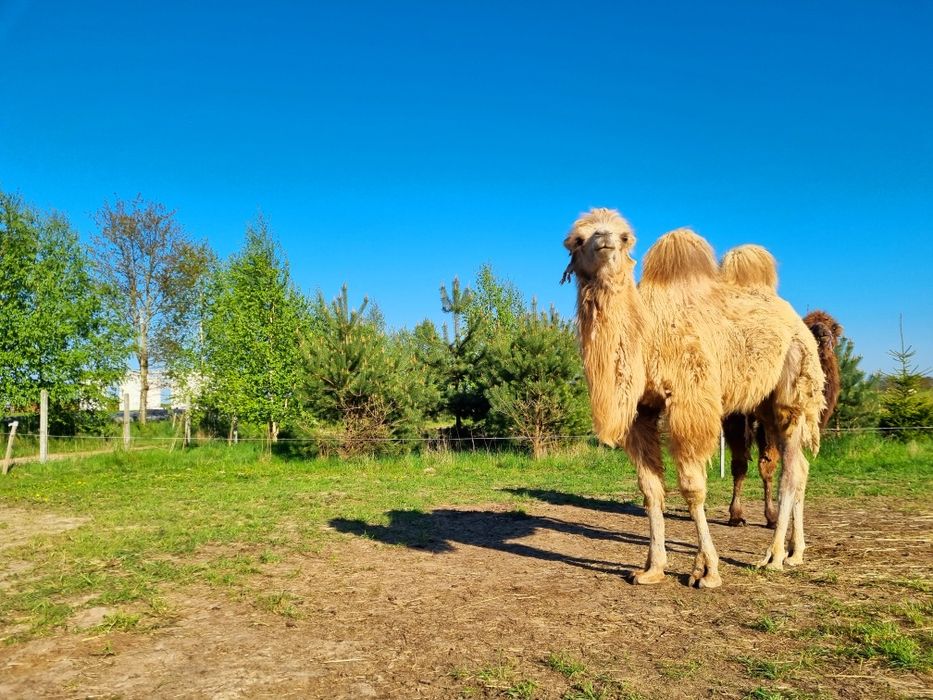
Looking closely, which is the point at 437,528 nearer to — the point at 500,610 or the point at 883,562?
the point at 500,610

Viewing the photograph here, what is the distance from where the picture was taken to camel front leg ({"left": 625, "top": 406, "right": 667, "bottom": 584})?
5234mm

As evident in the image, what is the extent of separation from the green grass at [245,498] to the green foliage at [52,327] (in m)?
4.44

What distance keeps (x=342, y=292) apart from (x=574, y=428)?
6880mm

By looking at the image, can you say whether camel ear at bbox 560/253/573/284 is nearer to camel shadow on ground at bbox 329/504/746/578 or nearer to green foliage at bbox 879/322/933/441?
camel shadow on ground at bbox 329/504/746/578

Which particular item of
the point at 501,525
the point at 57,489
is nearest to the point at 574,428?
the point at 501,525

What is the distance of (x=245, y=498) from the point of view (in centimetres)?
998

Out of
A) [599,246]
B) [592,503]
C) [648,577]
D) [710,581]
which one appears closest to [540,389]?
[592,503]

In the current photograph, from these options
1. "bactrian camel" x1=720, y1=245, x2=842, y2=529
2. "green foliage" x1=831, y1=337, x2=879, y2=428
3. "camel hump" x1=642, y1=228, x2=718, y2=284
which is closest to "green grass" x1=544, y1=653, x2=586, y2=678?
"camel hump" x1=642, y1=228, x2=718, y2=284

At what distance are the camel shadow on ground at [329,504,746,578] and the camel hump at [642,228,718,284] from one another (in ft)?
8.71

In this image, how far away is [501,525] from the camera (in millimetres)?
7887

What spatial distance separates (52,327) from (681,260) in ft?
62.9

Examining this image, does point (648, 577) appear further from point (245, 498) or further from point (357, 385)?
point (357, 385)

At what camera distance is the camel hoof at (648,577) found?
16.8 feet

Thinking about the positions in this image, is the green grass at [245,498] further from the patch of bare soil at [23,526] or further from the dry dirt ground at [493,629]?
the dry dirt ground at [493,629]
